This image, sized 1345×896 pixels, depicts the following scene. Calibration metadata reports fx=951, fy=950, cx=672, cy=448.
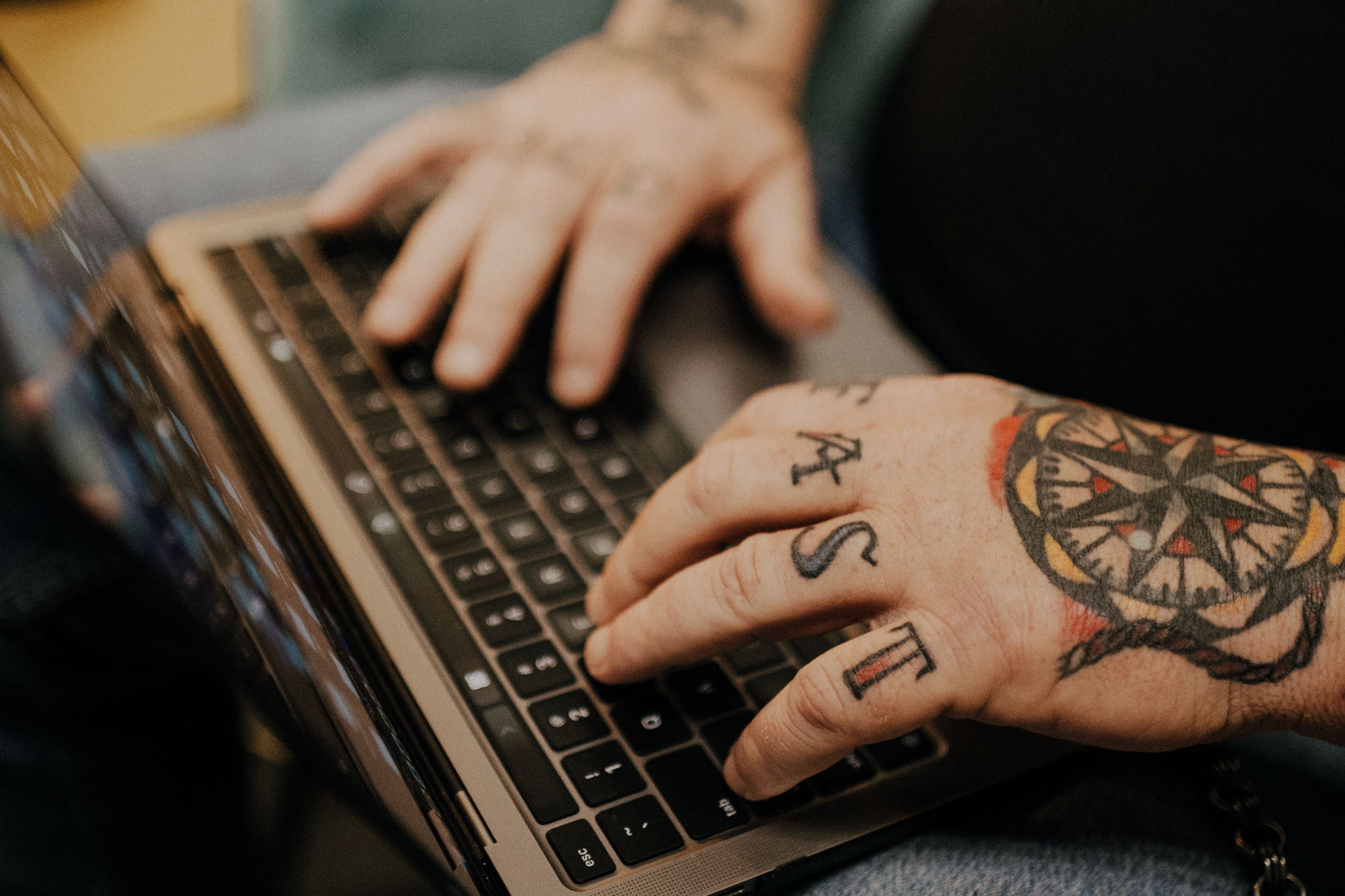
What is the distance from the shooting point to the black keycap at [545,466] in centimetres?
63

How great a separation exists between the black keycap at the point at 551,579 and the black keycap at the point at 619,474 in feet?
0.25

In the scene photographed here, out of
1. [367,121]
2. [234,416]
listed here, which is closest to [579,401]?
[234,416]

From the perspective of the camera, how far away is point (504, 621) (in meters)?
0.54

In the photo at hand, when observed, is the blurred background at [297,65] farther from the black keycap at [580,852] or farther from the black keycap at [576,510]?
the black keycap at [576,510]

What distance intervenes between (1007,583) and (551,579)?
0.26 m

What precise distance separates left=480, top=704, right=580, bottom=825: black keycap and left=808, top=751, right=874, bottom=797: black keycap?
0.41ft

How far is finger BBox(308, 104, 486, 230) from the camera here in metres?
0.74

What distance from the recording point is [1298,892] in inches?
19.9

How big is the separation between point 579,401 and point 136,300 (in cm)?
28

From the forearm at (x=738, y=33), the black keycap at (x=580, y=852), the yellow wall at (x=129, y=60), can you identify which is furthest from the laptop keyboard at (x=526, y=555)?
the yellow wall at (x=129, y=60)

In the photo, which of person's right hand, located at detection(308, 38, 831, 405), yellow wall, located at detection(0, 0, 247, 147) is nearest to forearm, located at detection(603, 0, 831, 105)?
person's right hand, located at detection(308, 38, 831, 405)

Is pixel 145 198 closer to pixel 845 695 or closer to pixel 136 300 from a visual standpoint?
pixel 136 300

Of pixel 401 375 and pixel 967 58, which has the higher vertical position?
pixel 967 58

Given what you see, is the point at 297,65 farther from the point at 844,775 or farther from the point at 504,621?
the point at 844,775
